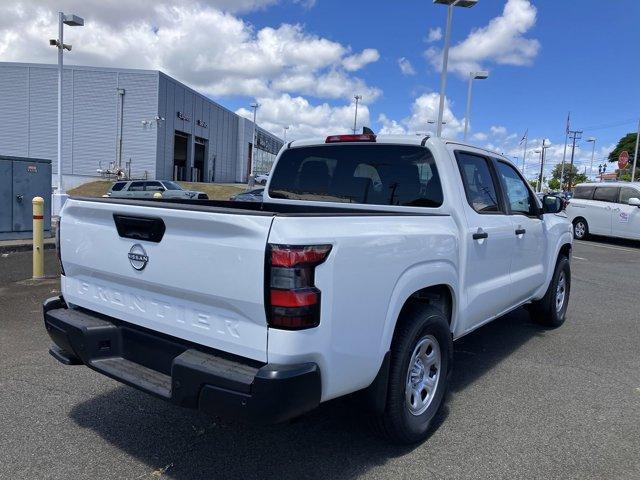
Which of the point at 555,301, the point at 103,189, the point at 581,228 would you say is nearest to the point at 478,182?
the point at 555,301

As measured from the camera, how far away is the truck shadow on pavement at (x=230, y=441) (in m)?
3.02

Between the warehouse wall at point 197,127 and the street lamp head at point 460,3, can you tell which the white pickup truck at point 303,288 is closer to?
the street lamp head at point 460,3

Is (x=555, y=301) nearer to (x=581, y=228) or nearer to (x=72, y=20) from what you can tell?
(x=581, y=228)

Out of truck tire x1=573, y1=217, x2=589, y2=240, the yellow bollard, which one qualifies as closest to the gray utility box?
the yellow bollard

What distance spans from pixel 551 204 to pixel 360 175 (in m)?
2.27

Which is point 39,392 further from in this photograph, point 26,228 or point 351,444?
point 26,228

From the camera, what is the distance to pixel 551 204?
17.5 ft

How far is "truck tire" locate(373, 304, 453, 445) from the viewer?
3033mm

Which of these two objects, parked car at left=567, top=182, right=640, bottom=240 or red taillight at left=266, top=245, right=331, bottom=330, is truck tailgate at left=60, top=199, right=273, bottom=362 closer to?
red taillight at left=266, top=245, right=331, bottom=330

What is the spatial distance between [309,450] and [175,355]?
1083 mm

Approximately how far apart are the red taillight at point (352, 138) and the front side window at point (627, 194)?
15117 millimetres

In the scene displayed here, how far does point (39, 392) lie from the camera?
3.97m

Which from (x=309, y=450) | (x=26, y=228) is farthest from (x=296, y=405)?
(x=26, y=228)

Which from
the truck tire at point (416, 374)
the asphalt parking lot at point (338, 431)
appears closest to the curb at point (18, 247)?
the asphalt parking lot at point (338, 431)
